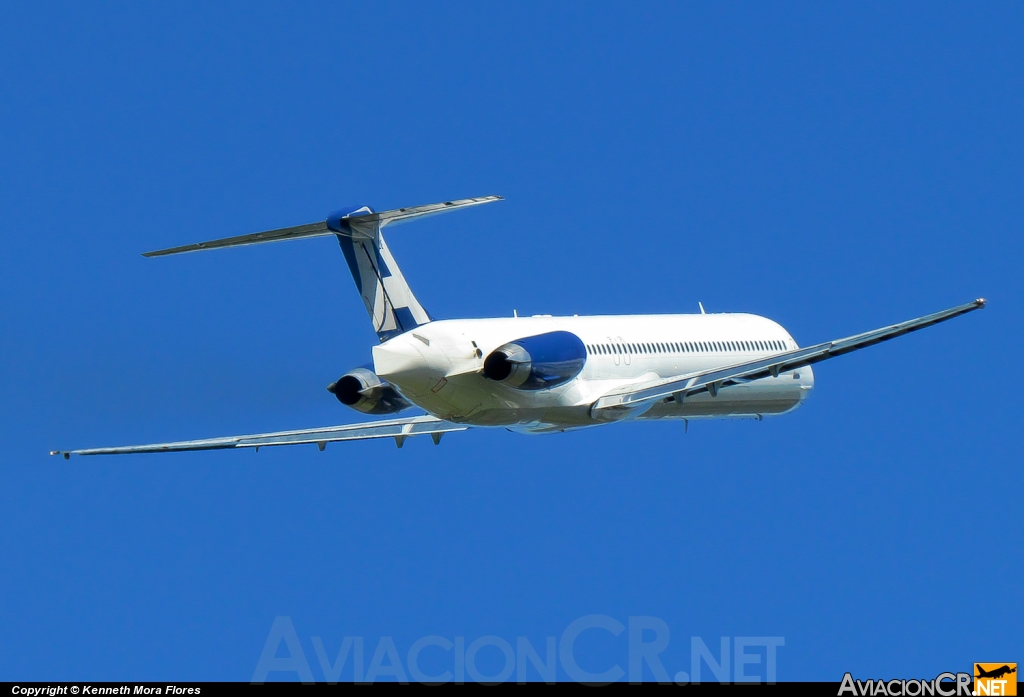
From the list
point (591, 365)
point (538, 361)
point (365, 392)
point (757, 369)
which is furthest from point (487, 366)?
point (757, 369)

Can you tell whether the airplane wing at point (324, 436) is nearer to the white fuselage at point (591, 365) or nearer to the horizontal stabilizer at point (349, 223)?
the white fuselage at point (591, 365)

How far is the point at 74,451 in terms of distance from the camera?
39125 millimetres

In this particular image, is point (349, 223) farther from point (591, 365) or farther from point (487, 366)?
point (591, 365)

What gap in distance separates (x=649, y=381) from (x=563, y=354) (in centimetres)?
374

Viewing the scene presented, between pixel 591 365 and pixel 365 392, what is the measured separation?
5384mm

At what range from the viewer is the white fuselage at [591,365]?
132 feet

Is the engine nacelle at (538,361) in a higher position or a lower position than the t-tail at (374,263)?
lower

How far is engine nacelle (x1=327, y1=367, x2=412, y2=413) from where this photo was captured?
1629 inches

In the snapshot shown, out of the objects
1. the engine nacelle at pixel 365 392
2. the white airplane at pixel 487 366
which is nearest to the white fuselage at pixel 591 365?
the white airplane at pixel 487 366

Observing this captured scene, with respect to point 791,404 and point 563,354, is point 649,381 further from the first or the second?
point 791,404

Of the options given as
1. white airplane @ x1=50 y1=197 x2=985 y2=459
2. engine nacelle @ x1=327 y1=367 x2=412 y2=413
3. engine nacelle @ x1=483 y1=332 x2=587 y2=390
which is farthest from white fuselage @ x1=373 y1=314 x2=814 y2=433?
engine nacelle @ x1=327 y1=367 x2=412 y2=413

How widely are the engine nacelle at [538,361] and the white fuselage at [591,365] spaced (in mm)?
487

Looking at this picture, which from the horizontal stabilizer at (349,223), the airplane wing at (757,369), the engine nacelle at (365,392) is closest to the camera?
the airplane wing at (757,369)

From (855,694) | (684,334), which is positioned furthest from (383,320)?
(855,694)
